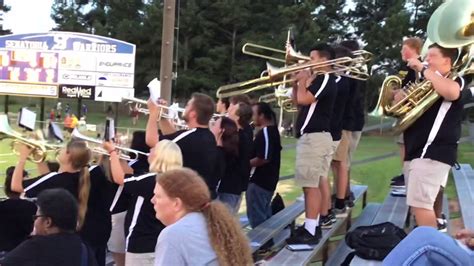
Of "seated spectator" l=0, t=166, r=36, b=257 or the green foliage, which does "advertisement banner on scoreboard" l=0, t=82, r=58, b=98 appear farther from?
"seated spectator" l=0, t=166, r=36, b=257

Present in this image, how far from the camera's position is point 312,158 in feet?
16.3

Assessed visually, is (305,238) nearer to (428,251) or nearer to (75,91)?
(428,251)

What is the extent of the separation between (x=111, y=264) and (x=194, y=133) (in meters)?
2.41

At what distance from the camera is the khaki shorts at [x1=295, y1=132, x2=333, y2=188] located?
16.2 ft

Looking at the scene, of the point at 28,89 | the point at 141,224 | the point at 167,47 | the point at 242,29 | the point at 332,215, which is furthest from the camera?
the point at 242,29

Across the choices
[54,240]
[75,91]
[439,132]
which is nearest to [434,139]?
[439,132]

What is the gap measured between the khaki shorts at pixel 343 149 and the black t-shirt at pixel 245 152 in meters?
0.89

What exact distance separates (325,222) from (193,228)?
10.8ft

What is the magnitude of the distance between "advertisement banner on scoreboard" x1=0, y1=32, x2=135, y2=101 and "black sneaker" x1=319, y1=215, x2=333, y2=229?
17430 mm

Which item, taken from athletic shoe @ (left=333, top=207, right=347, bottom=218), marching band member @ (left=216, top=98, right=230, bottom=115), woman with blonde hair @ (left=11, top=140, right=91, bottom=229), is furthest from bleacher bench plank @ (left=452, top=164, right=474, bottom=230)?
woman with blonde hair @ (left=11, top=140, right=91, bottom=229)

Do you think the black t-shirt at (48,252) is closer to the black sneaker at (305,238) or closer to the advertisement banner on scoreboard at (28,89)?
the black sneaker at (305,238)

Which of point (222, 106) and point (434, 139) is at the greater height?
point (222, 106)

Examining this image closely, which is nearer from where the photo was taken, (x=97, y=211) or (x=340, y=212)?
(x=97, y=211)

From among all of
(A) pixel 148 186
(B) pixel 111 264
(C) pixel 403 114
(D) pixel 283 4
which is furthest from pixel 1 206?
(D) pixel 283 4
